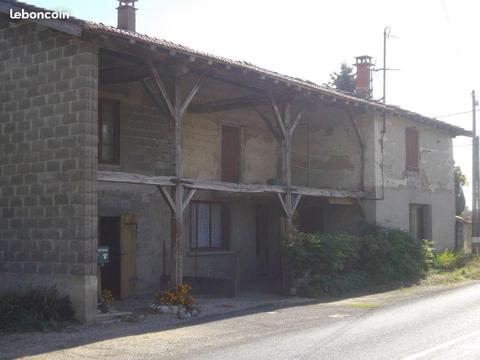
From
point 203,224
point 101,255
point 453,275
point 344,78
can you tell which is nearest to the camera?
point 101,255

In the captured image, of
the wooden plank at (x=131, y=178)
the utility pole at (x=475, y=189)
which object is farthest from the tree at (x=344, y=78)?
the wooden plank at (x=131, y=178)

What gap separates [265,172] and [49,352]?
12110 millimetres

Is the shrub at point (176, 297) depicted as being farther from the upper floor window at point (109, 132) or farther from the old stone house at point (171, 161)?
the upper floor window at point (109, 132)

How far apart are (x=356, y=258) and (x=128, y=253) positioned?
20.0ft

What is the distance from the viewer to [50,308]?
10648 millimetres

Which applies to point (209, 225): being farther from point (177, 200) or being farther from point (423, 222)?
point (423, 222)

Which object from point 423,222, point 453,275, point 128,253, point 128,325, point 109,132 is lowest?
point 453,275

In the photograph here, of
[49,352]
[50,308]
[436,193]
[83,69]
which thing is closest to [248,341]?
[49,352]

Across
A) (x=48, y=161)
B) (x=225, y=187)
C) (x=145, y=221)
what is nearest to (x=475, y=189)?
(x=225, y=187)

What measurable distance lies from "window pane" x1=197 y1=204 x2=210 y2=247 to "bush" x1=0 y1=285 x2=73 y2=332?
21.4 feet

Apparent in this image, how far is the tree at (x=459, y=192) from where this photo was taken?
3044 centimetres

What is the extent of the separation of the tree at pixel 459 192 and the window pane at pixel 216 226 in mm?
14894

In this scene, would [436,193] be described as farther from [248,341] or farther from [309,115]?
[248,341]

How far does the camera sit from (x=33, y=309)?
34.5 feet
